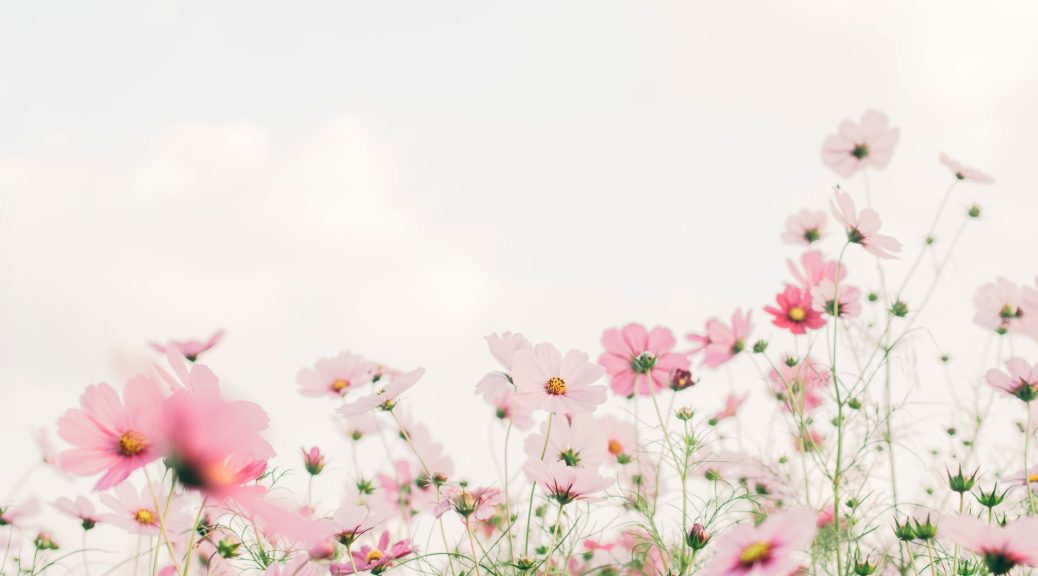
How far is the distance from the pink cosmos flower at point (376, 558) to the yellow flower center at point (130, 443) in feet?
1.41

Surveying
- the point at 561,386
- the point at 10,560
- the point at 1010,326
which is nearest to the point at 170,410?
the point at 561,386

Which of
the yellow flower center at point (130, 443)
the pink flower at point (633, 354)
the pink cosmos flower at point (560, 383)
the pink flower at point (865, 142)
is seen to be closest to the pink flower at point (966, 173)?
the pink flower at point (865, 142)

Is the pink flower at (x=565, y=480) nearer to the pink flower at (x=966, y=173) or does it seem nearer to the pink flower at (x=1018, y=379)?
the pink flower at (x=1018, y=379)

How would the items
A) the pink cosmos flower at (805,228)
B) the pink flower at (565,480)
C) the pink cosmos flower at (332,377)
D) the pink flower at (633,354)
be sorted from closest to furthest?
the pink flower at (565,480) → the pink flower at (633,354) → the pink cosmos flower at (332,377) → the pink cosmos flower at (805,228)

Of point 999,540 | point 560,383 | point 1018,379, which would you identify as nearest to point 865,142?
point 1018,379

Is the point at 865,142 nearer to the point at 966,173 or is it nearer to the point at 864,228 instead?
the point at 966,173

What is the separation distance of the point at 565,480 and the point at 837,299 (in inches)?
25.3

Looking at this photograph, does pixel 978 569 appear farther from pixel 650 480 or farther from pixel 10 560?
pixel 10 560

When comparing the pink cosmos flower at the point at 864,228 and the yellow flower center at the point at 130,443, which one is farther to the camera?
the pink cosmos flower at the point at 864,228

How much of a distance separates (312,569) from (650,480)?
98 centimetres

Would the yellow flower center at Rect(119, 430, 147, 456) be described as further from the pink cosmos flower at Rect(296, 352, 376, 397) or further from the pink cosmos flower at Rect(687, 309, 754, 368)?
the pink cosmos flower at Rect(687, 309, 754, 368)

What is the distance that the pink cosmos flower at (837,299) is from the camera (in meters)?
1.37

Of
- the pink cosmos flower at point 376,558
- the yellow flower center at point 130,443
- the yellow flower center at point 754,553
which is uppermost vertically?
the yellow flower center at point 130,443

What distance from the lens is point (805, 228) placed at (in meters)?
1.77
